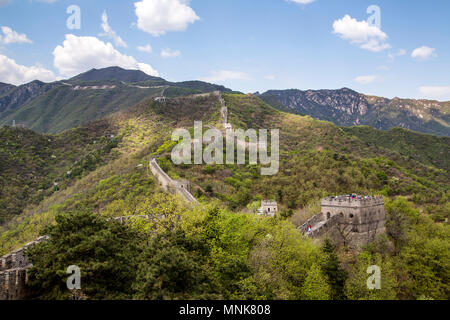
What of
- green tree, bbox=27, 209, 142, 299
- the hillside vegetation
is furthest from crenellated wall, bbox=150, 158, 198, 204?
green tree, bbox=27, 209, 142, 299

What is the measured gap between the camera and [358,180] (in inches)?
2388

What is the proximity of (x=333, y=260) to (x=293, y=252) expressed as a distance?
2.07 meters

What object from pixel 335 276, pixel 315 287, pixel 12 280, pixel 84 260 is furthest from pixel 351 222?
pixel 12 280

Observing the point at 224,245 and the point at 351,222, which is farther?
the point at 351,222

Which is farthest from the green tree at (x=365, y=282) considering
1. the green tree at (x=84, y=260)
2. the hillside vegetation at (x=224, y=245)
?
the green tree at (x=84, y=260)

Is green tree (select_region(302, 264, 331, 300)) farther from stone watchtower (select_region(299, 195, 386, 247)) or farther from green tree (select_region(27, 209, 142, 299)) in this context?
green tree (select_region(27, 209, 142, 299))

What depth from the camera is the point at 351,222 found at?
24.7 metres

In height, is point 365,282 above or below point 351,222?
below

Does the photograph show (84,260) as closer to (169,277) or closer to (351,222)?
(169,277)

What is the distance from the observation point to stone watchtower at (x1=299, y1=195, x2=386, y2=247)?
24.4 meters

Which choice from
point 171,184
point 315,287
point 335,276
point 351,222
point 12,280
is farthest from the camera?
point 171,184

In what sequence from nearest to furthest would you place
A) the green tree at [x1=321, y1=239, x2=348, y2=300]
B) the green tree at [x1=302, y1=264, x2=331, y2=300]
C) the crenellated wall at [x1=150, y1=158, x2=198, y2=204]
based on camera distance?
A: the green tree at [x1=302, y1=264, x2=331, y2=300] → the green tree at [x1=321, y1=239, x2=348, y2=300] → the crenellated wall at [x1=150, y1=158, x2=198, y2=204]

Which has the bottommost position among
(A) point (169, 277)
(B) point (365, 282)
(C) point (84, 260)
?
(B) point (365, 282)
